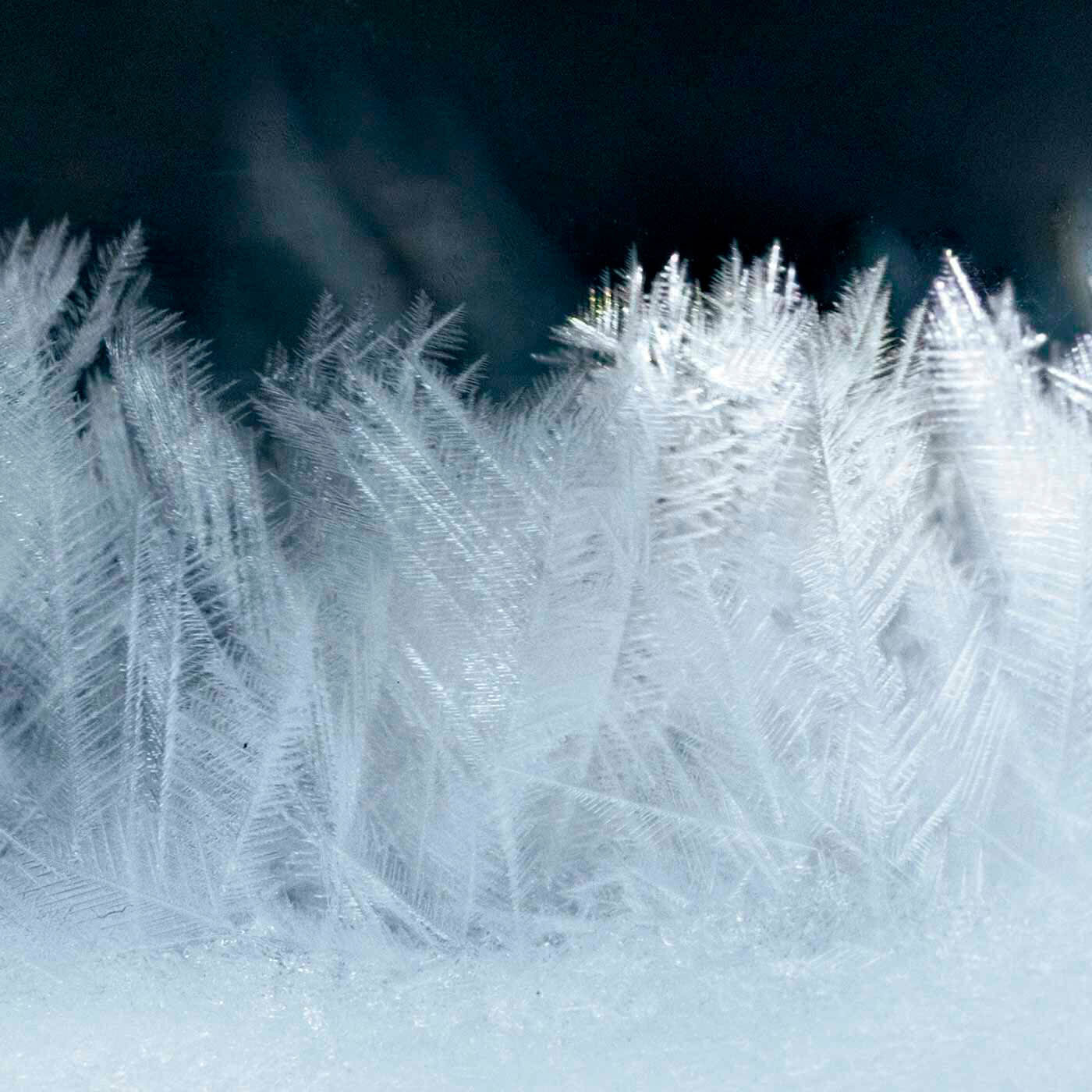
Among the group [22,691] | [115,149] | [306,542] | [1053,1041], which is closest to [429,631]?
[306,542]

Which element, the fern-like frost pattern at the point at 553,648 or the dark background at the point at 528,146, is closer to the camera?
the fern-like frost pattern at the point at 553,648

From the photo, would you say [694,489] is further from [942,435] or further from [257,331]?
[257,331]

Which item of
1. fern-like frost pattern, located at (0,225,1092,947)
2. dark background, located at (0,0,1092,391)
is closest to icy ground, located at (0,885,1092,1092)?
fern-like frost pattern, located at (0,225,1092,947)

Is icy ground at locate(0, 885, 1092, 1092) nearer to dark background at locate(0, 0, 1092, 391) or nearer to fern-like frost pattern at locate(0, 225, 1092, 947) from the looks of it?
fern-like frost pattern at locate(0, 225, 1092, 947)

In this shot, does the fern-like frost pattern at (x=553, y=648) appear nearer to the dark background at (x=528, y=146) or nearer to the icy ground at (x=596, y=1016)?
the icy ground at (x=596, y=1016)

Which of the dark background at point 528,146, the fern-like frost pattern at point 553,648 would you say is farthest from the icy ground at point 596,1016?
the dark background at point 528,146

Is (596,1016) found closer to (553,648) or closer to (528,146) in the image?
(553,648)

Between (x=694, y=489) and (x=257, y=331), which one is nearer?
(x=694, y=489)
